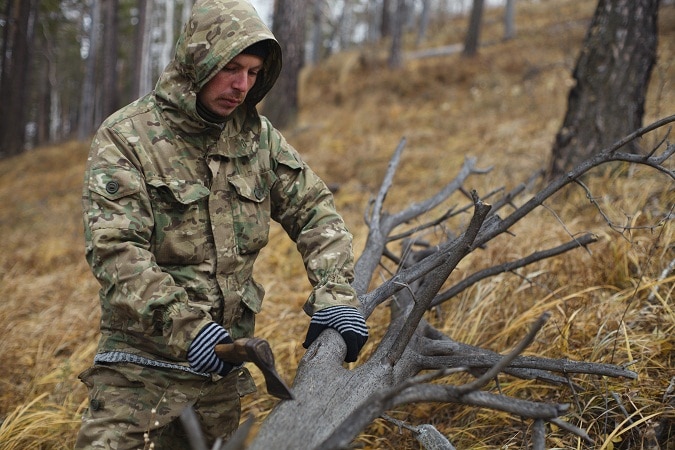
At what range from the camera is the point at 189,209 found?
207 cm

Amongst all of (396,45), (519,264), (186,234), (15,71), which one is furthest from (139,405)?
(15,71)

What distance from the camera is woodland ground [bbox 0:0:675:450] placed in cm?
246

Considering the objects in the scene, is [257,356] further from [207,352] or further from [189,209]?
[189,209]

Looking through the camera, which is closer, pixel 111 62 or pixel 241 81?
pixel 241 81

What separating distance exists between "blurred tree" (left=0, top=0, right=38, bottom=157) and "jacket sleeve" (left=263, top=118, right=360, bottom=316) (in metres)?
16.3

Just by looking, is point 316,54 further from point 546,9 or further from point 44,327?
point 44,327

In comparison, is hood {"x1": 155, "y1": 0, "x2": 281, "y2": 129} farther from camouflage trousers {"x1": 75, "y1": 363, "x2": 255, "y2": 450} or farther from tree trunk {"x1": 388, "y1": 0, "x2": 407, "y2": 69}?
tree trunk {"x1": 388, "y1": 0, "x2": 407, "y2": 69}

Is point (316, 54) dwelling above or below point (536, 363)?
above

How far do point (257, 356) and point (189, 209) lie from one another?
0.75 metres

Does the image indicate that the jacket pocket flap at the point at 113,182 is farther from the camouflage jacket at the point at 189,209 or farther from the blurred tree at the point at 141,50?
the blurred tree at the point at 141,50

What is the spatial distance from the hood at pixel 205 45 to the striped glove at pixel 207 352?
0.85 metres

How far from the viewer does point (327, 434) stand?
1.59 meters

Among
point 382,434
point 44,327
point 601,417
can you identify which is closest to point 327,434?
point 382,434

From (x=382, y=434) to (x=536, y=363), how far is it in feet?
2.95
